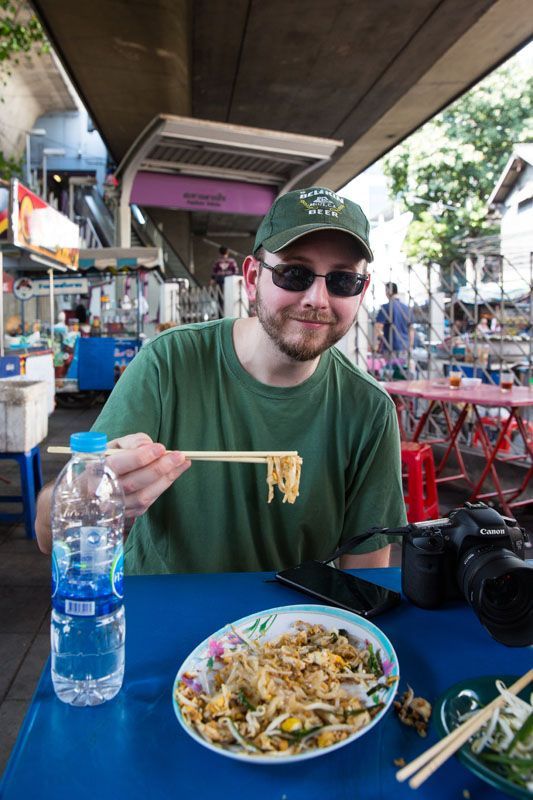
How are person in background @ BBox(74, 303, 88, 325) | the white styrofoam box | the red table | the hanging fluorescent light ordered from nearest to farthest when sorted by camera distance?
the white styrofoam box
the red table
person in background @ BBox(74, 303, 88, 325)
the hanging fluorescent light

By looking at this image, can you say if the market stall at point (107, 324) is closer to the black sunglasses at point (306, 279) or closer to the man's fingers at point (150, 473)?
the black sunglasses at point (306, 279)

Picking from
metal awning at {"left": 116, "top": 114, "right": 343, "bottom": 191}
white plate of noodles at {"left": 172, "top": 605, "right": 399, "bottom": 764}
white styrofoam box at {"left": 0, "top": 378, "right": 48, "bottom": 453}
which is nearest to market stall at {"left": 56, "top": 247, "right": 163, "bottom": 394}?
metal awning at {"left": 116, "top": 114, "right": 343, "bottom": 191}

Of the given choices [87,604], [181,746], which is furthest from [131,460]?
[181,746]

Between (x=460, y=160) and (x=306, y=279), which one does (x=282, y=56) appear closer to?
(x=306, y=279)

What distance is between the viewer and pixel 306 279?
1761 millimetres

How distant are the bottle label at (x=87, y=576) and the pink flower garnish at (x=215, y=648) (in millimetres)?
197

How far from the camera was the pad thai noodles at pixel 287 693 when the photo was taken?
2.85 ft

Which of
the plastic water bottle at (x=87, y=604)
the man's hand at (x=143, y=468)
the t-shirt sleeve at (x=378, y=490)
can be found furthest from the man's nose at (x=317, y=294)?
the plastic water bottle at (x=87, y=604)

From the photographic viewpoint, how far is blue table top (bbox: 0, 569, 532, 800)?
80cm

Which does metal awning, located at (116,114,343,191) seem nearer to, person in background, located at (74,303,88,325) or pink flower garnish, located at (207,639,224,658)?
person in background, located at (74,303,88,325)

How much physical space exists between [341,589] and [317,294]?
2.92ft

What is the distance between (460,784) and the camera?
816 mm

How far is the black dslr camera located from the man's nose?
0.76 meters

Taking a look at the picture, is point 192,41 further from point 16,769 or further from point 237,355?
point 16,769
